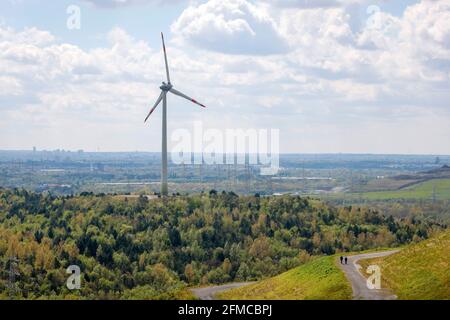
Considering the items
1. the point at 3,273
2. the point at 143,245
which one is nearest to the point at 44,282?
the point at 3,273

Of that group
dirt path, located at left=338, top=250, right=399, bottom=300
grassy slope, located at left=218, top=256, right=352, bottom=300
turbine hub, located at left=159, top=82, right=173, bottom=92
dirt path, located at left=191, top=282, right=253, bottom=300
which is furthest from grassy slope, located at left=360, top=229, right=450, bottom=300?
turbine hub, located at left=159, top=82, right=173, bottom=92

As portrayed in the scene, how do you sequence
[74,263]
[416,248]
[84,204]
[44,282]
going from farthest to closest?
[84,204] < [74,263] < [44,282] < [416,248]

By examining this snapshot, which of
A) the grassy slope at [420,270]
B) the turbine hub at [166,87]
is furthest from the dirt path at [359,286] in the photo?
the turbine hub at [166,87]

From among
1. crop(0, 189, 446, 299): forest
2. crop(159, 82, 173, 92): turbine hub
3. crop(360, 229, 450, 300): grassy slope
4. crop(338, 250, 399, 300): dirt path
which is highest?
crop(159, 82, 173, 92): turbine hub

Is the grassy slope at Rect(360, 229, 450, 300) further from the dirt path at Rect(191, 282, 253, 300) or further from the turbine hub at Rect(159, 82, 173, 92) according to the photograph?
the turbine hub at Rect(159, 82, 173, 92)

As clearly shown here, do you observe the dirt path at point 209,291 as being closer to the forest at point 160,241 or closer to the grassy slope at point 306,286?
the grassy slope at point 306,286

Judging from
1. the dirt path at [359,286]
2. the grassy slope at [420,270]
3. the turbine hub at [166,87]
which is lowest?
the dirt path at [359,286]
